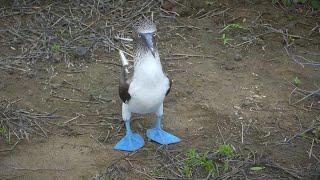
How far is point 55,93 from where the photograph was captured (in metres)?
5.33

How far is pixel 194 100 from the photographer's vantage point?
17.0ft

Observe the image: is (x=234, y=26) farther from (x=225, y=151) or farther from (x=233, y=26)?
(x=225, y=151)

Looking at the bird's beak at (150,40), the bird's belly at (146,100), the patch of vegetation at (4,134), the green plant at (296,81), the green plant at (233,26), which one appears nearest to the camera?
the bird's beak at (150,40)

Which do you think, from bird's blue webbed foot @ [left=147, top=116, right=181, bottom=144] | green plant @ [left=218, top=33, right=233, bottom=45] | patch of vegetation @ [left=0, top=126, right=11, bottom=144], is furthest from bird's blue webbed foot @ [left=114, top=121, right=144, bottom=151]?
green plant @ [left=218, top=33, right=233, bottom=45]

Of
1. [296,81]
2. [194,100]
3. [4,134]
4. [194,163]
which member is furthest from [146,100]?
[296,81]

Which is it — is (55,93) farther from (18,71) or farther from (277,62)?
(277,62)

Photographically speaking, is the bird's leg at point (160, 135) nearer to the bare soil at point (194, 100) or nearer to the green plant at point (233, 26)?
the bare soil at point (194, 100)

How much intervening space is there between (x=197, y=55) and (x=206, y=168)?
84.6 inches

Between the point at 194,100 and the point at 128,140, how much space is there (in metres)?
0.96

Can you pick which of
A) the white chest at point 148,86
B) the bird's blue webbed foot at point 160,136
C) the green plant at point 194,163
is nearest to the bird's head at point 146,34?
the white chest at point 148,86

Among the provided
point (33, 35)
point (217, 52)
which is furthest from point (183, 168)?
point (33, 35)

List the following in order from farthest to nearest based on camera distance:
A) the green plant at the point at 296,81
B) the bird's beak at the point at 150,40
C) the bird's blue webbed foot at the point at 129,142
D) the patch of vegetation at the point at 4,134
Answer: the green plant at the point at 296,81, the patch of vegetation at the point at 4,134, the bird's blue webbed foot at the point at 129,142, the bird's beak at the point at 150,40

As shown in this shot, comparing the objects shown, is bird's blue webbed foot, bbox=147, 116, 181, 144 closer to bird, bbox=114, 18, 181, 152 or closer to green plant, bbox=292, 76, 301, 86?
bird, bbox=114, 18, 181, 152

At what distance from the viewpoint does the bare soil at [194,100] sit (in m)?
4.29
